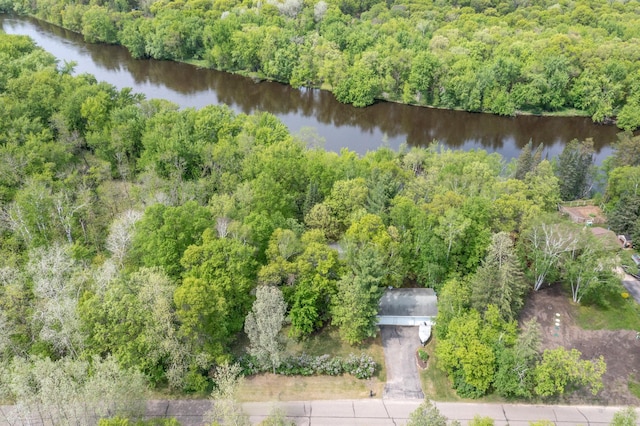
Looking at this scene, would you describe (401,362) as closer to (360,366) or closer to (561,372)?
(360,366)

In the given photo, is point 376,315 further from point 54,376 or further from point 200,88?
point 200,88

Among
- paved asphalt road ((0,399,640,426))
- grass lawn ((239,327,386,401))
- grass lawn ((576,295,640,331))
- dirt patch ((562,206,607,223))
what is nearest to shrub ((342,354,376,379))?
grass lawn ((239,327,386,401))

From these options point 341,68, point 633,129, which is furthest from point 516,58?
point 341,68

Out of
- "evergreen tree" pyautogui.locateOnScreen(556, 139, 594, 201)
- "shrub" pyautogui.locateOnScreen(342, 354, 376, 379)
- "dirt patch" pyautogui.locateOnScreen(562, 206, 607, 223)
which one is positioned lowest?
"shrub" pyautogui.locateOnScreen(342, 354, 376, 379)

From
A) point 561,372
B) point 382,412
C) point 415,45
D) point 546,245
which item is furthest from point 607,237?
point 415,45

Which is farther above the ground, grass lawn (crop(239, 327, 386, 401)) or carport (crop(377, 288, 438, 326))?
carport (crop(377, 288, 438, 326))

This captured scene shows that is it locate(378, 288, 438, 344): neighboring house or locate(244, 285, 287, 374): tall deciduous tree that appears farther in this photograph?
locate(378, 288, 438, 344): neighboring house

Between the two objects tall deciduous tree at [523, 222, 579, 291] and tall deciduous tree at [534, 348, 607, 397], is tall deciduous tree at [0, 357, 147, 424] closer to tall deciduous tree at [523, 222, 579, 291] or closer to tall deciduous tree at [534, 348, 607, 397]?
tall deciduous tree at [534, 348, 607, 397]
